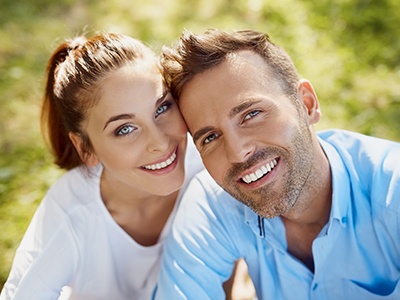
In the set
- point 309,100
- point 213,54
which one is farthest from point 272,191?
point 213,54

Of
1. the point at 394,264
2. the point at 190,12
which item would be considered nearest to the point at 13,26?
the point at 190,12

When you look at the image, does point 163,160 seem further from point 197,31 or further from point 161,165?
point 197,31

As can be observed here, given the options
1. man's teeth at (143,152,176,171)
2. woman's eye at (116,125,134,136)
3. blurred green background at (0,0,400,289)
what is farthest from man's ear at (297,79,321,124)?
blurred green background at (0,0,400,289)

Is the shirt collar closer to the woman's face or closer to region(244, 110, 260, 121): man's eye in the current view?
region(244, 110, 260, 121): man's eye

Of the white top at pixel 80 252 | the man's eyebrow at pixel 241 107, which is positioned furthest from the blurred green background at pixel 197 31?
the man's eyebrow at pixel 241 107

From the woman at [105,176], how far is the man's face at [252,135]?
0.27 metres

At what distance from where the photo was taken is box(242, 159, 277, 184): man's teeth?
2.18 m

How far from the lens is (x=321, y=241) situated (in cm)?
226

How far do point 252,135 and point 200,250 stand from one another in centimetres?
56

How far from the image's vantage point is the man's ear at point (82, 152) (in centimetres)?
266

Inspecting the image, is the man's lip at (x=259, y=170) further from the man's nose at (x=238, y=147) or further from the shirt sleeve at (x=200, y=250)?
the shirt sleeve at (x=200, y=250)

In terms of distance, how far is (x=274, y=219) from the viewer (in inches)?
94.0

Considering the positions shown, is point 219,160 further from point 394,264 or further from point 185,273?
point 394,264

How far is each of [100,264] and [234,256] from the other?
0.69m
